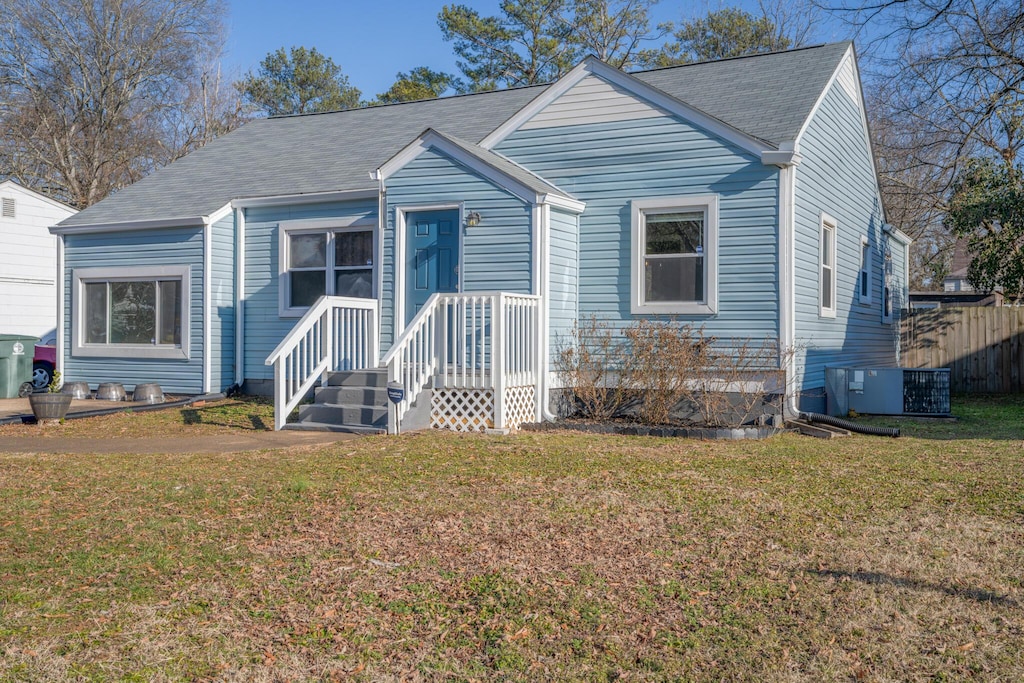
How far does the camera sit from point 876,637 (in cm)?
456

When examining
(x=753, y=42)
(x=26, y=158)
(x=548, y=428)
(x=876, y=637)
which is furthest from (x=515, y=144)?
(x=26, y=158)

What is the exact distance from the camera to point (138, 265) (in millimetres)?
16062

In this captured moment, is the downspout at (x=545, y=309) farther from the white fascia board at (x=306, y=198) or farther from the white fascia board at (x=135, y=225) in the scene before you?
the white fascia board at (x=135, y=225)

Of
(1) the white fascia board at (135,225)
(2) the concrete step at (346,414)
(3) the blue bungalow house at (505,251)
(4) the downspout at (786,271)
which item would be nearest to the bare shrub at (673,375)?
(4) the downspout at (786,271)

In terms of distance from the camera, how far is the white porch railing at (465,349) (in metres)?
10.7

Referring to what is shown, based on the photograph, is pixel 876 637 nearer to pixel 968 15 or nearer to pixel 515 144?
pixel 515 144

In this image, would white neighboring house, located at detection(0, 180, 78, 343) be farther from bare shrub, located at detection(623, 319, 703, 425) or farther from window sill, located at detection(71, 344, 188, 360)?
bare shrub, located at detection(623, 319, 703, 425)

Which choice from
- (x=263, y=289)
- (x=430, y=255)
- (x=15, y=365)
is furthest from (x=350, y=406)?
(x=15, y=365)

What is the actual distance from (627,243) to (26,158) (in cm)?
2846

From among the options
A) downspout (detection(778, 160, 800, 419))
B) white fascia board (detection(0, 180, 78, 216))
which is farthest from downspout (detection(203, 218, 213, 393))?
white fascia board (detection(0, 180, 78, 216))

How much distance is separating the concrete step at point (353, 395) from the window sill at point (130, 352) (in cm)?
481

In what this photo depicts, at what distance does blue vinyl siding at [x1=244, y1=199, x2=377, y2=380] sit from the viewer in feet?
50.1

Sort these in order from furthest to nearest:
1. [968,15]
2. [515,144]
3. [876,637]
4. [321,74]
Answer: [321,74] < [968,15] < [515,144] < [876,637]

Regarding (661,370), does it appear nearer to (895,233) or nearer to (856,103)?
(856,103)
